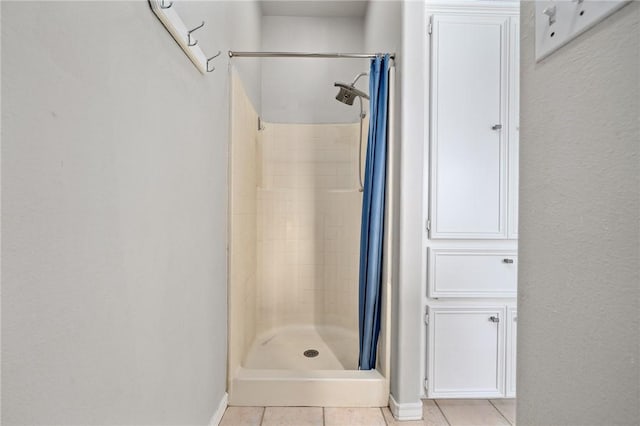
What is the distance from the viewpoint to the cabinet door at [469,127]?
1.67 m

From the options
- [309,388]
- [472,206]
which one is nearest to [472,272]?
[472,206]

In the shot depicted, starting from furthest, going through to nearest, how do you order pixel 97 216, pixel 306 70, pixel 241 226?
pixel 306 70 < pixel 241 226 < pixel 97 216

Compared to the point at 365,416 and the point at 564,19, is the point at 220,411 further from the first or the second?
the point at 564,19

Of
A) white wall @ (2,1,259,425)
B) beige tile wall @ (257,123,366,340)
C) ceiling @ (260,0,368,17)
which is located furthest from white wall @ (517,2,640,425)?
ceiling @ (260,0,368,17)

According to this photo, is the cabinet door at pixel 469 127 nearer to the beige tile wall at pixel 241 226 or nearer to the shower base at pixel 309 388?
the shower base at pixel 309 388

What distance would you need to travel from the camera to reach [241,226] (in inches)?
76.9

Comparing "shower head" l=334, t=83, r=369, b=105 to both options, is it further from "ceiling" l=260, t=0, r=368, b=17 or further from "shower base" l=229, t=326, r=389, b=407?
"shower base" l=229, t=326, r=389, b=407

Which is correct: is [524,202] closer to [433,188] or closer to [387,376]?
[433,188]

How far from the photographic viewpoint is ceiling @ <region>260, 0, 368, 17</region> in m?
2.74

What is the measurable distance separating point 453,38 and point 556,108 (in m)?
1.36

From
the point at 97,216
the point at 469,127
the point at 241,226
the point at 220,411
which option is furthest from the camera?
the point at 241,226

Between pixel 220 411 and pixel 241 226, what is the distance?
971mm

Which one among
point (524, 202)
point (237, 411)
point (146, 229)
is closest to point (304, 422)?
point (237, 411)

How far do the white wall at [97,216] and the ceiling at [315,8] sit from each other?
189cm
